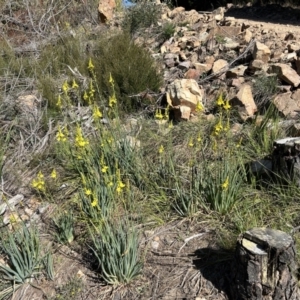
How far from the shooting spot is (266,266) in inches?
101

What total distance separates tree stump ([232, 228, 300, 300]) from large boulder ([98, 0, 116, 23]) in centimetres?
741

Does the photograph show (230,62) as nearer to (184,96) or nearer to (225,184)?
(184,96)

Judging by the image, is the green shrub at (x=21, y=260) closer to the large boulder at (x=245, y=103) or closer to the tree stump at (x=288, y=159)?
the tree stump at (x=288, y=159)

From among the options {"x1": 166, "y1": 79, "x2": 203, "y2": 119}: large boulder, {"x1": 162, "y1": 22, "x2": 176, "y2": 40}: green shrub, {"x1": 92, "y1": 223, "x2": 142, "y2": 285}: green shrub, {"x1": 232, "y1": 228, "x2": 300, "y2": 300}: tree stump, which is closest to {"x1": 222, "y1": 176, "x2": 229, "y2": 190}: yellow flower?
{"x1": 232, "y1": 228, "x2": 300, "y2": 300}: tree stump

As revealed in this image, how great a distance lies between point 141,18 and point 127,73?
10.2 feet

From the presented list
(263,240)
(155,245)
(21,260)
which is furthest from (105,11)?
(263,240)

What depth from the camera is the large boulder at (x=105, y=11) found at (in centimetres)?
929

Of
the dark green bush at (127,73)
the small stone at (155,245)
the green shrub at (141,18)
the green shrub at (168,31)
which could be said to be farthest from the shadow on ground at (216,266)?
the green shrub at (141,18)

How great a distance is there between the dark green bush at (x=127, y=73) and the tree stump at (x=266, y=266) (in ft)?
9.49

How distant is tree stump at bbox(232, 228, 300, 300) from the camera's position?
8.33 feet

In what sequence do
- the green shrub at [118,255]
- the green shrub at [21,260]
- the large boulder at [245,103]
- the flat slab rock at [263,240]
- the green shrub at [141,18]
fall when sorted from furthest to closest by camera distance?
the green shrub at [141,18] → the large boulder at [245,103] → the green shrub at [21,260] → the green shrub at [118,255] → the flat slab rock at [263,240]

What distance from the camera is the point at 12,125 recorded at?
470cm

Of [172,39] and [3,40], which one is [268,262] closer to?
[172,39]

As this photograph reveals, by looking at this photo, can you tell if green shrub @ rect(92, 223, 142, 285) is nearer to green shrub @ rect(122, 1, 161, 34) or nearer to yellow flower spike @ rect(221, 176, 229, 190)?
yellow flower spike @ rect(221, 176, 229, 190)
